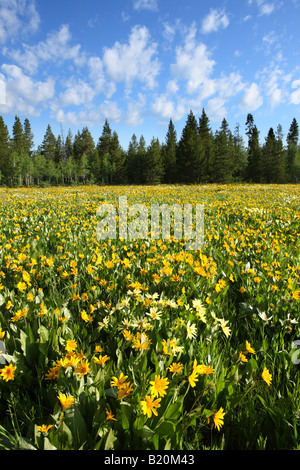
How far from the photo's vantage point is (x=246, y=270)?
9.95 feet

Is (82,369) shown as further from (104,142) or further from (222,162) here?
(104,142)

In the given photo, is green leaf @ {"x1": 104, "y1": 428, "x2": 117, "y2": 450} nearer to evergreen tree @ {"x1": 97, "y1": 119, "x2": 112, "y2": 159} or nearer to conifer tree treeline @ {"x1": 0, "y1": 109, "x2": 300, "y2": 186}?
conifer tree treeline @ {"x1": 0, "y1": 109, "x2": 300, "y2": 186}

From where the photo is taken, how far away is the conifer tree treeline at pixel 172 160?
4275 centimetres

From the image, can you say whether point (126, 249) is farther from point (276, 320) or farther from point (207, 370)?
point (207, 370)

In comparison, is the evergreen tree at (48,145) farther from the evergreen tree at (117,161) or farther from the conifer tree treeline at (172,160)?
→ the evergreen tree at (117,161)

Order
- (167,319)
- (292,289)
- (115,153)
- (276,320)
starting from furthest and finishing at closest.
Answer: (115,153) < (292,289) < (276,320) < (167,319)

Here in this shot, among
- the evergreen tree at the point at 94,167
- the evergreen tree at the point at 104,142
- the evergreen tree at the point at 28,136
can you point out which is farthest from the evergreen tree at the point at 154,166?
the evergreen tree at the point at 28,136

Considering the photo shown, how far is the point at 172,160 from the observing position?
48.5 m

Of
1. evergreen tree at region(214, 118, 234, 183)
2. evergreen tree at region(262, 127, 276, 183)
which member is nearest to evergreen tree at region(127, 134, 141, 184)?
evergreen tree at region(214, 118, 234, 183)

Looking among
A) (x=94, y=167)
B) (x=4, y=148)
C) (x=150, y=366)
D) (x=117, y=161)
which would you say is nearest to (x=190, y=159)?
(x=117, y=161)
